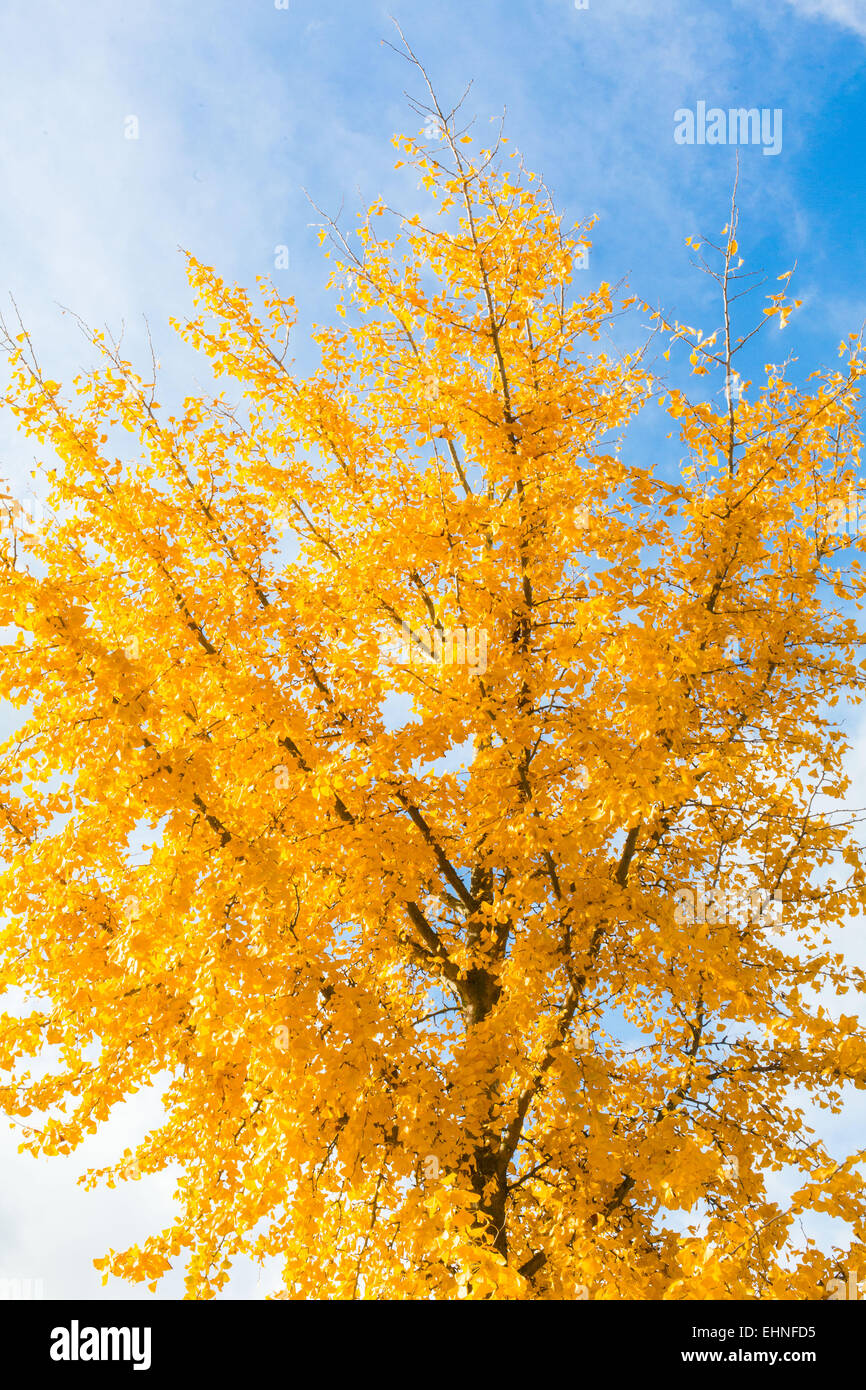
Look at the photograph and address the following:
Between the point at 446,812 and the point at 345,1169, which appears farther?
the point at 446,812

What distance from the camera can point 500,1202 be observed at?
6.21 meters

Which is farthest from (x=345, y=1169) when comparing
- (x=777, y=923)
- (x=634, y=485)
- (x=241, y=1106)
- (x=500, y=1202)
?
(x=634, y=485)

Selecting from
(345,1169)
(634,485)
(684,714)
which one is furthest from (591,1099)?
(634,485)

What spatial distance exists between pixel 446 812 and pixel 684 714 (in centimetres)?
250

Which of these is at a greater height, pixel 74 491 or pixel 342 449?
pixel 342 449

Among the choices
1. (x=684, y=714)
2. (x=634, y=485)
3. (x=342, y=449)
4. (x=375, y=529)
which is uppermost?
(x=342, y=449)

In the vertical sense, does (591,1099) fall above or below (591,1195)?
above

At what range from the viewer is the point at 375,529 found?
21.5 ft

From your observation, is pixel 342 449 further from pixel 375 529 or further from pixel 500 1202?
pixel 500 1202
